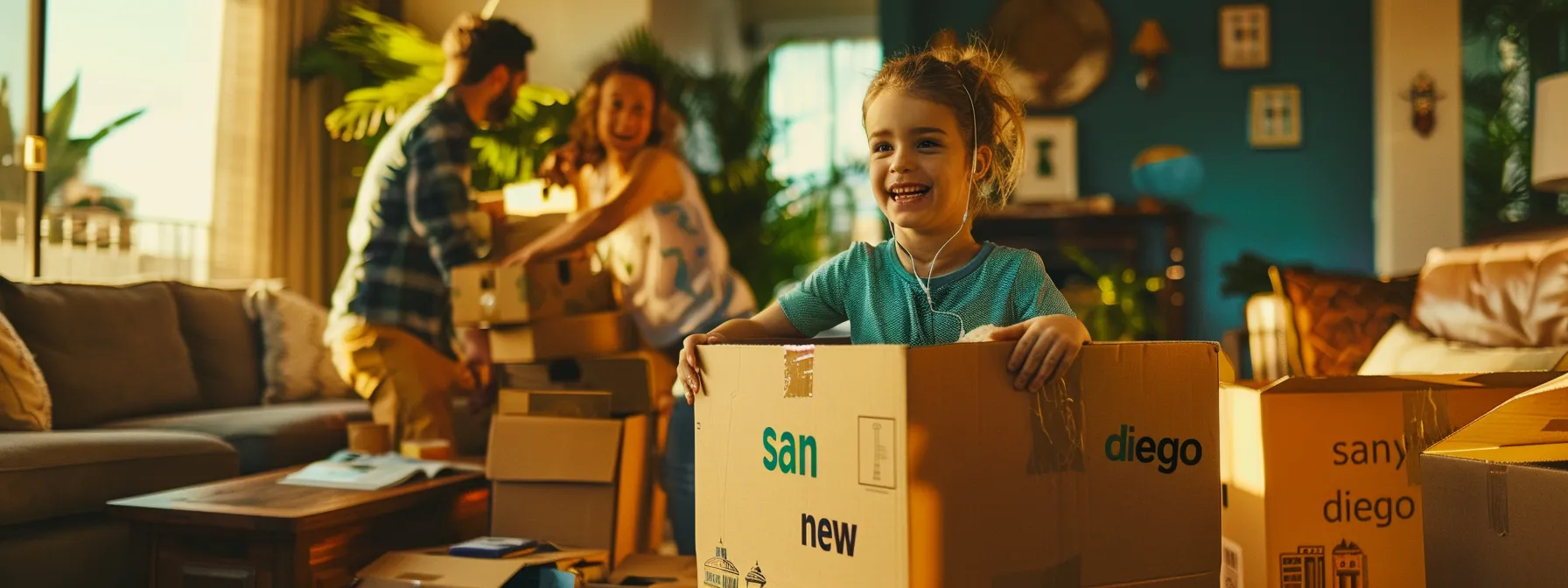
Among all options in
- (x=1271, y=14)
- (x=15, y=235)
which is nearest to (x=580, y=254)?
(x=15, y=235)

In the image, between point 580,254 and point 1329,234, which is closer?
point 580,254

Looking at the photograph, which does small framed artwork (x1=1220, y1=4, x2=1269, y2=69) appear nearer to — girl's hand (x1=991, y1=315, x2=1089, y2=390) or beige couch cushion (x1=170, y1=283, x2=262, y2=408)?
beige couch cushion (x1=170, y1=283, x2=262, y2=408)

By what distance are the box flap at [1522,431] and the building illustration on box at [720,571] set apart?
72 centimetres

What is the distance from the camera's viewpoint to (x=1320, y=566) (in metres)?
1.37

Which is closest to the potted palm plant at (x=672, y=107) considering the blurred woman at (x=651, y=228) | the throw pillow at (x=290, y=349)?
the throw pillow at (x=290, y=349)

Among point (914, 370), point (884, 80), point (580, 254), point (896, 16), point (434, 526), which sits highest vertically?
point (896, 16)

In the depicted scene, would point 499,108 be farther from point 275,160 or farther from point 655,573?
point 275,160

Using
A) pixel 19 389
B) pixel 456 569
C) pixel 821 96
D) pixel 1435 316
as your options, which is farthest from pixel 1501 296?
pixel 821 96

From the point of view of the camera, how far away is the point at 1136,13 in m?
5.78

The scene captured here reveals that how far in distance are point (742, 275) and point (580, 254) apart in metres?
2.08

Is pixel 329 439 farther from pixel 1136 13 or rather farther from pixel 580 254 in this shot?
pixel 1136 13

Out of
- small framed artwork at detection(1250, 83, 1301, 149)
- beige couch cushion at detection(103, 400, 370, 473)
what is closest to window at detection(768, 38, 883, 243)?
small framed artwork at detection(1250, 83, 1301, 149)

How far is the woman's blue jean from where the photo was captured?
7.72 feet

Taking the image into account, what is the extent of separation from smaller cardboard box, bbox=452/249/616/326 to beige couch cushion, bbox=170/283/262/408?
57.3 inches
